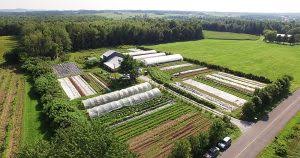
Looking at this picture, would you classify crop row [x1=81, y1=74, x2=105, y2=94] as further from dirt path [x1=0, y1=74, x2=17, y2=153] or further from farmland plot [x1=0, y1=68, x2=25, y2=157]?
dirt path [x1=0, y1=74, x2=17, y2=153]

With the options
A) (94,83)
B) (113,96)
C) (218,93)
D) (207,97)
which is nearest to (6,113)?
(113,96)

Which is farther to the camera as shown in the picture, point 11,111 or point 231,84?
point 231,84

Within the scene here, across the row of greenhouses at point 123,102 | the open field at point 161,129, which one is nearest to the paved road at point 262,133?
the open field at point 161,129

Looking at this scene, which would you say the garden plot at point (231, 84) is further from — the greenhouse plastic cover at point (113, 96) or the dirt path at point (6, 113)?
the dirt path at point (6, 113)

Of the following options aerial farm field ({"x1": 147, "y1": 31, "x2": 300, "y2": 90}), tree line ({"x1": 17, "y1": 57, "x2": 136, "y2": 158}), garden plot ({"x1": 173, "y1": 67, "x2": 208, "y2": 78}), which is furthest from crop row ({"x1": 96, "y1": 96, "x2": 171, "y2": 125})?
aerial farm field ({"x1": 147, "y1": 31, "x2": 300, "y2": 90})

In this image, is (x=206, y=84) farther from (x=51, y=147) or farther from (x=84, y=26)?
(x=84, y=26)

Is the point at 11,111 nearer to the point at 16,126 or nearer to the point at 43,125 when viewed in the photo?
the point at 16,126

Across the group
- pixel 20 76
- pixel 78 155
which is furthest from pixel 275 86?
pixel 20 76
